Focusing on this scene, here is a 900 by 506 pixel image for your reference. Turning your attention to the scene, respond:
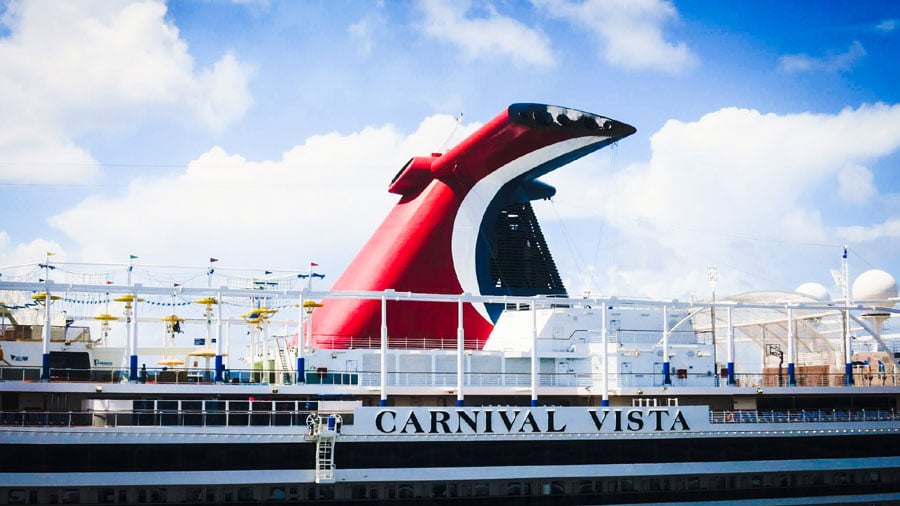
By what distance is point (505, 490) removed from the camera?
34.5 m

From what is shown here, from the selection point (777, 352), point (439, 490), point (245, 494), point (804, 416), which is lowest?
point (439, 490)

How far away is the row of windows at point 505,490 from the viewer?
3077 cm

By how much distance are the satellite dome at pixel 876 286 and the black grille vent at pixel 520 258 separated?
58.3ft

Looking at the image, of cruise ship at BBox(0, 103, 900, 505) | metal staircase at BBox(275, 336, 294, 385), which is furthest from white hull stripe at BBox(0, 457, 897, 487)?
metal staircase at BBox(275, 336, 294, 385)

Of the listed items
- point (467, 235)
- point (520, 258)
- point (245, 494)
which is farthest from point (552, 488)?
point (467, 235)

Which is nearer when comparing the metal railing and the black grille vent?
the metal railing

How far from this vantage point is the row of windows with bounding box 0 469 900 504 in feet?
101

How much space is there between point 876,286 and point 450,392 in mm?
25992

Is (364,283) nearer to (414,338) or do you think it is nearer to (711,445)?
(414,338)

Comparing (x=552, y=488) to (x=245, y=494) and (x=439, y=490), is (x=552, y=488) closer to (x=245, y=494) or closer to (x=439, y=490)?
(x=439, y=490)

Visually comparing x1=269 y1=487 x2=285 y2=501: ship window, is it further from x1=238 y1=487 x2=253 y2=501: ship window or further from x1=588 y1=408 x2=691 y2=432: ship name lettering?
x1=588 y1=408 x2=691 y2=432: ship name lettering

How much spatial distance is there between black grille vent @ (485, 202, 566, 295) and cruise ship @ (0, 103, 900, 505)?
9 cm

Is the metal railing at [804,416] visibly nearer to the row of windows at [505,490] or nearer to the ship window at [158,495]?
the row of windows at [505,490]

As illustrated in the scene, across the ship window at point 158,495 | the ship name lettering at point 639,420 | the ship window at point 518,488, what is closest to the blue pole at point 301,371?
the ship window at point 158,495
